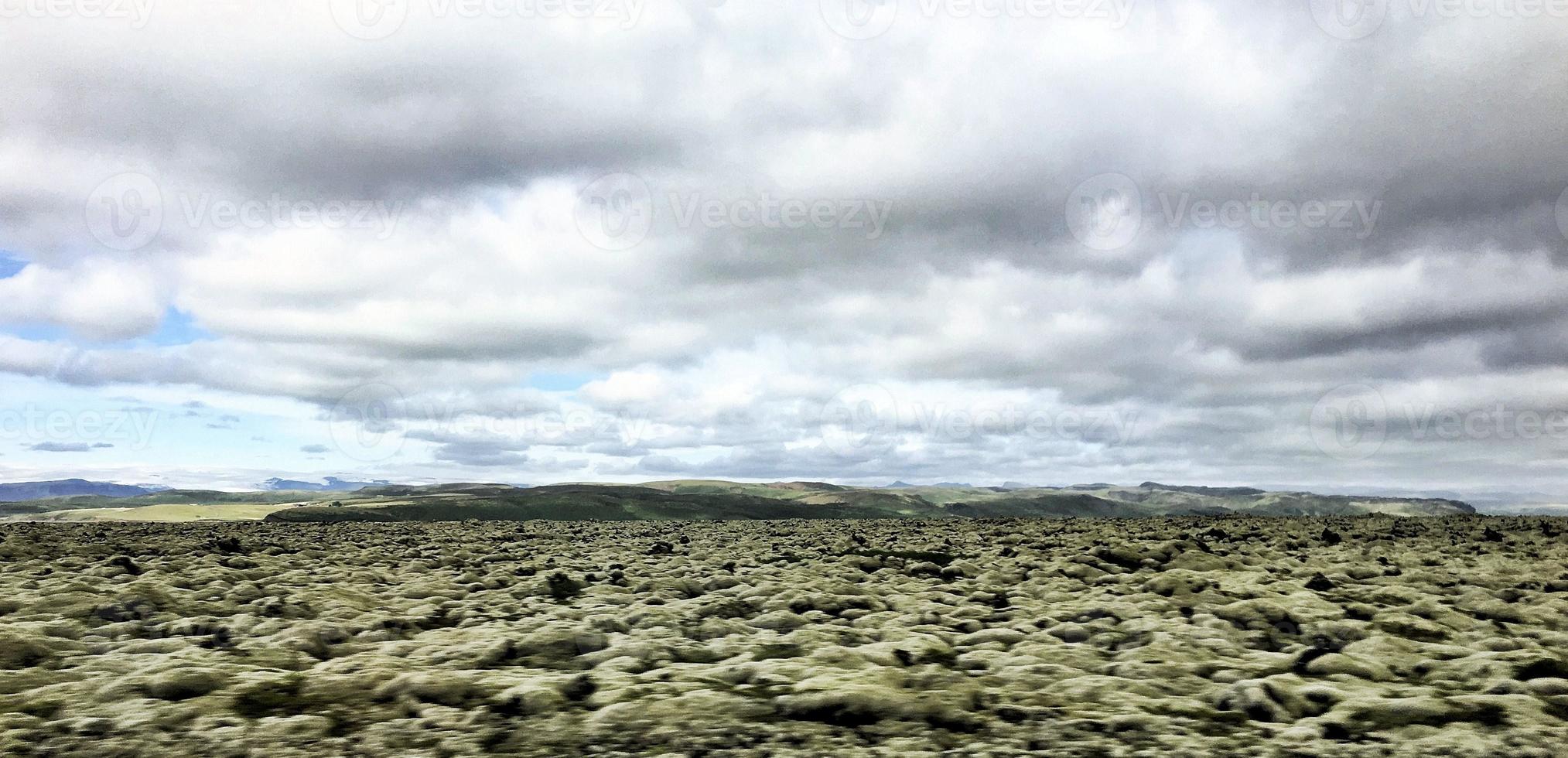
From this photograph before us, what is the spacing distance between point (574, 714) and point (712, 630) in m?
5.06

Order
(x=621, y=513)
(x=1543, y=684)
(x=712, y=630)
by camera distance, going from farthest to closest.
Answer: (x=621, y=513), (x=712, y=630), (x=1543, y=684)

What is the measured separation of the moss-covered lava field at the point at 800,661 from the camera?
24.7ft

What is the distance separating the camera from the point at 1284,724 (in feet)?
26.2

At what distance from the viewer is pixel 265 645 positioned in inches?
458

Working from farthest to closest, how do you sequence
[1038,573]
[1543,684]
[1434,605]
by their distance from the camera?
[1038,573], [1434,605], [1543,684]

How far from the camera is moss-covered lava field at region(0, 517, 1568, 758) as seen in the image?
7535 mm

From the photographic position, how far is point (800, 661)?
34.8 ft

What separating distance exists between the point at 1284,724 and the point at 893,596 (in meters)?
9.04

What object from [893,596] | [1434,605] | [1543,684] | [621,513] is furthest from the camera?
[621,513]

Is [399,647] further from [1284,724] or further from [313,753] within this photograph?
[1284,724]

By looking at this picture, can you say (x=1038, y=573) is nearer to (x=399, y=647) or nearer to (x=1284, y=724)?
(x=1284, y=724)

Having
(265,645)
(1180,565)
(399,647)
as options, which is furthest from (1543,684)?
(265,645)

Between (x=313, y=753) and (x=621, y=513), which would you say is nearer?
(x=313, y=753)

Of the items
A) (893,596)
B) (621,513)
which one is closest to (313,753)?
(893,596)
